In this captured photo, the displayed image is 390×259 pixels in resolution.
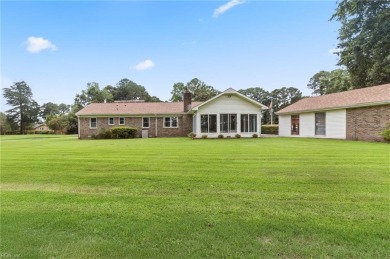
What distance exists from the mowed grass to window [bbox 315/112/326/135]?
57.8 feet

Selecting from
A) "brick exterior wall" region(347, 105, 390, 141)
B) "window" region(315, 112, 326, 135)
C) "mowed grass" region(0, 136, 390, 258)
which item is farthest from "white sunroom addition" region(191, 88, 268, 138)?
"mowed grass" region(0, 136, 390, 258)

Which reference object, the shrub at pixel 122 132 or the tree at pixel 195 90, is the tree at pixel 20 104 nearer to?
the tree at pixel 195 90

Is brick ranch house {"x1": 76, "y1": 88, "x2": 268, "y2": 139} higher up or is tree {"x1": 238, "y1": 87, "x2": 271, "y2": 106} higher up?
tree {"x1": 238, "y1": 87, "x2": 271, "y2": 106}

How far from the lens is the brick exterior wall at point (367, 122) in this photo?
705 inches

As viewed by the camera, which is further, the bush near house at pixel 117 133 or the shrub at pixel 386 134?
the bush near house at pixel 117 133

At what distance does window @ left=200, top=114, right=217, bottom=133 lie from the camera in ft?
79.6

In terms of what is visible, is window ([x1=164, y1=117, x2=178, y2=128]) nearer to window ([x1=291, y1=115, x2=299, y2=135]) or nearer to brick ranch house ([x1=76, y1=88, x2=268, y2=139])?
brick ranch house ([x1=76, y1=88, x2=268, y2=139])

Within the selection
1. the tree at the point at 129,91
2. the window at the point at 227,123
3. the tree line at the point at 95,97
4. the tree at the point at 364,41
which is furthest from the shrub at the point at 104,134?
the tree at the point at 129,91

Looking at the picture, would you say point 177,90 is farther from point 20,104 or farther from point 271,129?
point 20,104

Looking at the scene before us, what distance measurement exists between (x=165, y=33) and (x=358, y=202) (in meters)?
19.1

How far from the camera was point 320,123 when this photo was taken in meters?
23.8

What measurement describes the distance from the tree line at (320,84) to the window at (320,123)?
6449mm

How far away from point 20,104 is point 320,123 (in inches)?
2841

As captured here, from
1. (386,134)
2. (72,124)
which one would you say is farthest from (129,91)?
(386,134)
